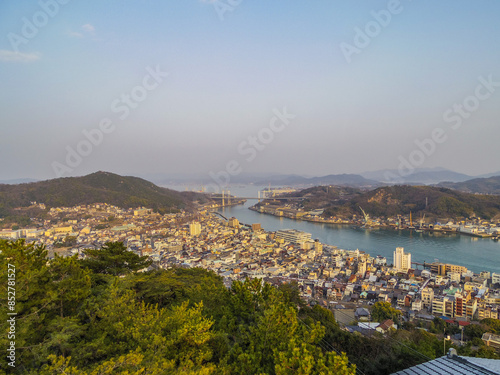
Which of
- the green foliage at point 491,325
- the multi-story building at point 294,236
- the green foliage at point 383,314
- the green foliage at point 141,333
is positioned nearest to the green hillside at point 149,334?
the green foliage at point 141,333

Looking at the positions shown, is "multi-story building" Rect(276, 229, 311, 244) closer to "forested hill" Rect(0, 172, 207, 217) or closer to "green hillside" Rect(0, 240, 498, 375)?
"forested hill" Rect(0, 172, 207, 217)

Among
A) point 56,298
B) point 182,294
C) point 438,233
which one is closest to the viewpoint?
point 56,298

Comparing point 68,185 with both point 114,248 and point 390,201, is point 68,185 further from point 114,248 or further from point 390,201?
point 390,201

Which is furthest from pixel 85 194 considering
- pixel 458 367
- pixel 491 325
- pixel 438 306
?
pixel 458 367

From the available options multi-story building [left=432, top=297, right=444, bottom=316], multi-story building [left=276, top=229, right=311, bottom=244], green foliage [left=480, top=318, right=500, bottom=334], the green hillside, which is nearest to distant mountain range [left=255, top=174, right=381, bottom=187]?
multi-story building [left=276, top=229, right=311, bottom=244]

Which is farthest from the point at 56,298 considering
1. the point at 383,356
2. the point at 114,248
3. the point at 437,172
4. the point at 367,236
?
the point at 437,172

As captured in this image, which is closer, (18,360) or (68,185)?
(18,360)
